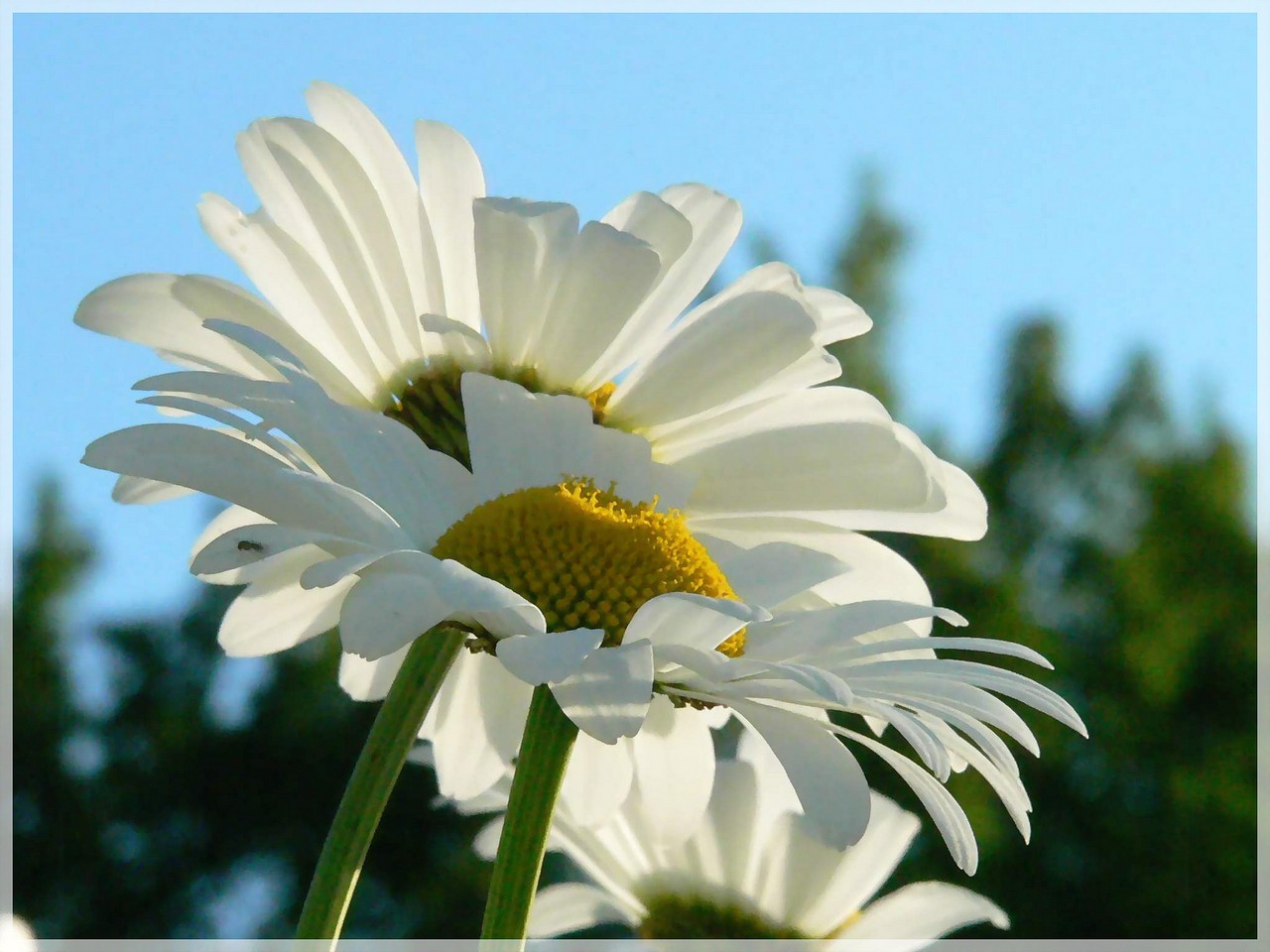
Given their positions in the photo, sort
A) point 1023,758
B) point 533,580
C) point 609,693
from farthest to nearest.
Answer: point 1023,758, point 533,580, point 609,693

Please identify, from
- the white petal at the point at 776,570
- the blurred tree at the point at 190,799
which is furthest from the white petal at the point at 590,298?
the blurred tree at the point at 190,799

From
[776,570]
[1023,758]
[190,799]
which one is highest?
[776,570]

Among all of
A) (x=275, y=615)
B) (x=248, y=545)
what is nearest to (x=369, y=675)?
(x=275, y=615)

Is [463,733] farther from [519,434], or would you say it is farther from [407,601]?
[407,601]

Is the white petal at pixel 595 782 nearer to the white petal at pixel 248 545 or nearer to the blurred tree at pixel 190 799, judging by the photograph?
the white petal at pixel 248 545

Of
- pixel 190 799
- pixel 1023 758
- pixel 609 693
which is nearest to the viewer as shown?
pixel 609 693

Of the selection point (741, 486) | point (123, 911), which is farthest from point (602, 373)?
point (123, 911)
